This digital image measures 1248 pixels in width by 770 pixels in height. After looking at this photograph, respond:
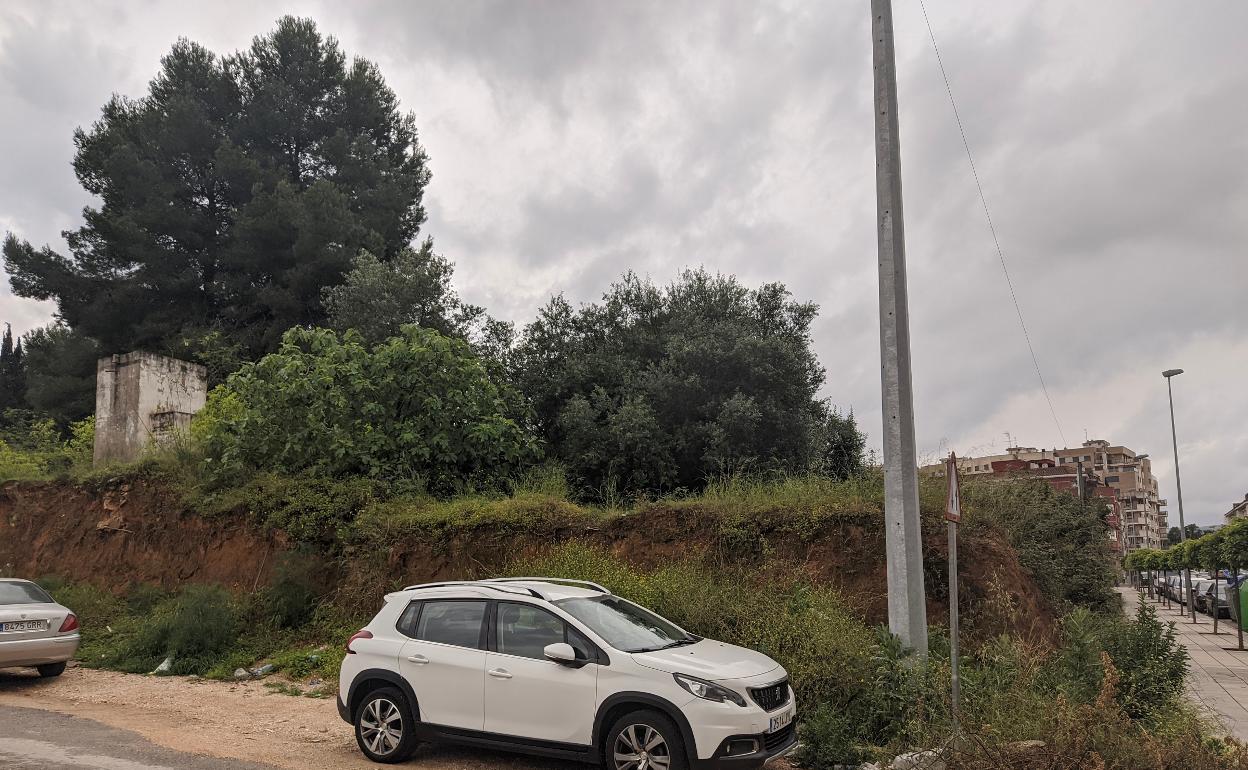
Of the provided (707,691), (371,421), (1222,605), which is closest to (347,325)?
(371,421)

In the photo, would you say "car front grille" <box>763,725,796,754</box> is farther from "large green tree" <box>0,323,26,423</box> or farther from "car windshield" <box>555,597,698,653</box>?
"large green tree" <box>0,323,26,423</box>

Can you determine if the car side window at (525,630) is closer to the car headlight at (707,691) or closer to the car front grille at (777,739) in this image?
the car headlight at (707,691)

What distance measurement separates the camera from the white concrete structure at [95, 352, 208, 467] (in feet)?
65.5

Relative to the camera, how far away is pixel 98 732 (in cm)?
873

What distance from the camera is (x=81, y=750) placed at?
7844 millimetres

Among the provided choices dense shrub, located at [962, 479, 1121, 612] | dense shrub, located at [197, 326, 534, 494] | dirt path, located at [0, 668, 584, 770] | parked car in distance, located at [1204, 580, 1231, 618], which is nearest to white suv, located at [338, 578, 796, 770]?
dirt path, located at [0, 668, 584, 770]

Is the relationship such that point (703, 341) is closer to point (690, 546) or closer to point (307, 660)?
point (690, 546)

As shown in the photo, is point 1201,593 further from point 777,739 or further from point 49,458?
point 49,458

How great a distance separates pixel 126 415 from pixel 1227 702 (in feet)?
75.9

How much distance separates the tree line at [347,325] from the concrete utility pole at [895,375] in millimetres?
6808

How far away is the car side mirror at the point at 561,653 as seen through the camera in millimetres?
6887

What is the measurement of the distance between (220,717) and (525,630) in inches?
185

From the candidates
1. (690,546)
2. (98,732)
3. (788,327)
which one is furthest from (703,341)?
(98,732)

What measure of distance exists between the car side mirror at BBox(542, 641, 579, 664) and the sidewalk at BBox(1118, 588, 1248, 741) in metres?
5.43
